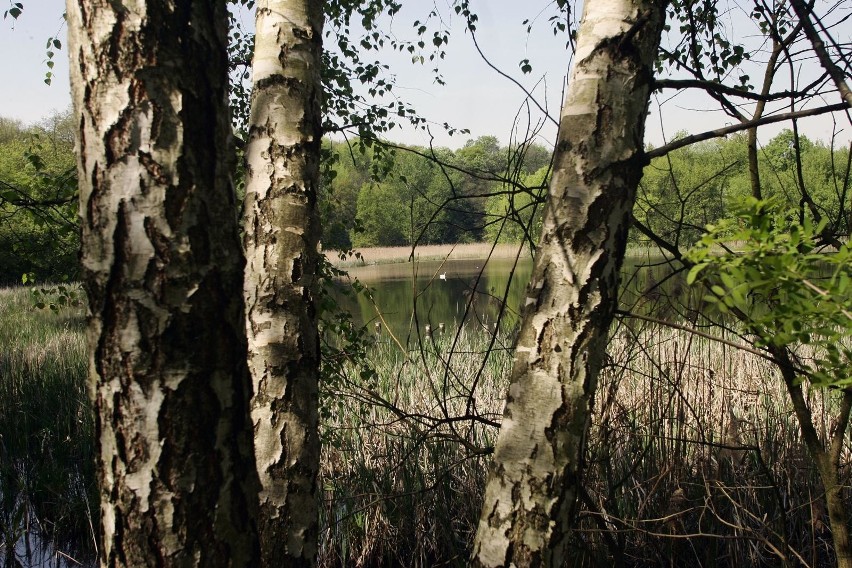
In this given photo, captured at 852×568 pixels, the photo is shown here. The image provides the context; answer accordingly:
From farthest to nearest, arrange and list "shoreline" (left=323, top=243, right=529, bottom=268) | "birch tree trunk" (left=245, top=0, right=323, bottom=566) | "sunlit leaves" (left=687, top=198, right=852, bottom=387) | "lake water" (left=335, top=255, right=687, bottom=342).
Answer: "shoreline" (left=323, top=243, right=529, bottom=268), "lake water" (left=335, top=255, right=687, bottom=342), "birch tree trunk" (left=245, top=0, right=323, bottom=566), "sunlit leaves" (left=687, top=198, right=852, bottom=387)

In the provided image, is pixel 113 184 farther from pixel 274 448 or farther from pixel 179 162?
pixel 274 448

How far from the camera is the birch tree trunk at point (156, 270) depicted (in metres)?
1.13

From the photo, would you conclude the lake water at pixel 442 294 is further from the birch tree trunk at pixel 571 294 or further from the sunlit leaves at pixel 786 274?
the sunlit leaves at pixel 786 274

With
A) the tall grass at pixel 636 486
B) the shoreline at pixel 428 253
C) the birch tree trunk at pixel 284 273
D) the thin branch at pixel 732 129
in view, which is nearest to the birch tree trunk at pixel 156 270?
the birch tree trunk at pixel 284 273

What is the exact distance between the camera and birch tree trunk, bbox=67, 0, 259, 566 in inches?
44.6

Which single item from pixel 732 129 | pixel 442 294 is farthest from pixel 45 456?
pixel 442 294

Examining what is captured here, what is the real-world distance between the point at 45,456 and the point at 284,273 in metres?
3.96

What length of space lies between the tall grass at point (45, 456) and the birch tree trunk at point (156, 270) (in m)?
3.14

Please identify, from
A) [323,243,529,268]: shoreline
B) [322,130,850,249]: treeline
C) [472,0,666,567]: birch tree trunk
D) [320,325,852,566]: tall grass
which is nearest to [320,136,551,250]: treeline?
[322,130,850,249]: treeline

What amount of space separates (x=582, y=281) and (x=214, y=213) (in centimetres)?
78

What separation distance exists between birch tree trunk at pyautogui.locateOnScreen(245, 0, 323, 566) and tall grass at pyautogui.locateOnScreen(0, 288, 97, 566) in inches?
97.1

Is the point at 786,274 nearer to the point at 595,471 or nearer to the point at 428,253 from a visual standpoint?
the point at 595,471

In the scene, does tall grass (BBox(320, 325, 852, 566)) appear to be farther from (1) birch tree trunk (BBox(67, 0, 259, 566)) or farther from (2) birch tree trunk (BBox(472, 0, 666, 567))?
(1) birch tree trunk (BBox(67, 0, 259, 566))

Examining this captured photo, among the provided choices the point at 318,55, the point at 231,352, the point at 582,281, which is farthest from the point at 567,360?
the point at 318,55
